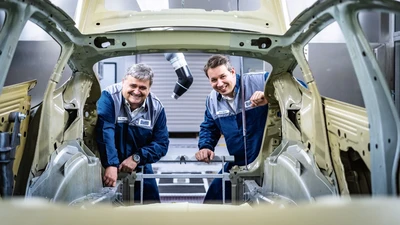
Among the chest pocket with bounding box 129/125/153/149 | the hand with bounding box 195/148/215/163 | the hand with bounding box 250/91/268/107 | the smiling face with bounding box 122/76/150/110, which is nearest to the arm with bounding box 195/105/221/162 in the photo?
the hand with bounding box 195/148/215/163

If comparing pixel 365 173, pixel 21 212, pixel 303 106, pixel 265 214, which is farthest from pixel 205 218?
pixel 303 106

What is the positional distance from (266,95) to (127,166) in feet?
5.59

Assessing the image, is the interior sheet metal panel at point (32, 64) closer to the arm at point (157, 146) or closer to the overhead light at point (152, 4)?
the arm at point (157, 146)

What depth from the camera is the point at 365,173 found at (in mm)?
2092

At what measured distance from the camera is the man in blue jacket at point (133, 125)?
3.81m

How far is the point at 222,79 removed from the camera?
430 cm

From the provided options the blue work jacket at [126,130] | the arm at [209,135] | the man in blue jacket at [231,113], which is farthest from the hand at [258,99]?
the blue work jacket at [126,130]

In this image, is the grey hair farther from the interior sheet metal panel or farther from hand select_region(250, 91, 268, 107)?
the interior sheet metal panel

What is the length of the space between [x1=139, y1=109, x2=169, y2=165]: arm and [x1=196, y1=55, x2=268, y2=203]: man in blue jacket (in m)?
0.46

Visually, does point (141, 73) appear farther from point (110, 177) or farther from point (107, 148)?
point (110, 177)

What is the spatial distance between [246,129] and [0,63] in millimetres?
3031

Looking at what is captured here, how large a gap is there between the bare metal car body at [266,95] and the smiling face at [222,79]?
0.78m

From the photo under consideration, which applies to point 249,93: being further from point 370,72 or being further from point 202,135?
point 370,72

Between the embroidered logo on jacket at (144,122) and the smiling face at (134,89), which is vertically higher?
the smiling face at (134,89)
